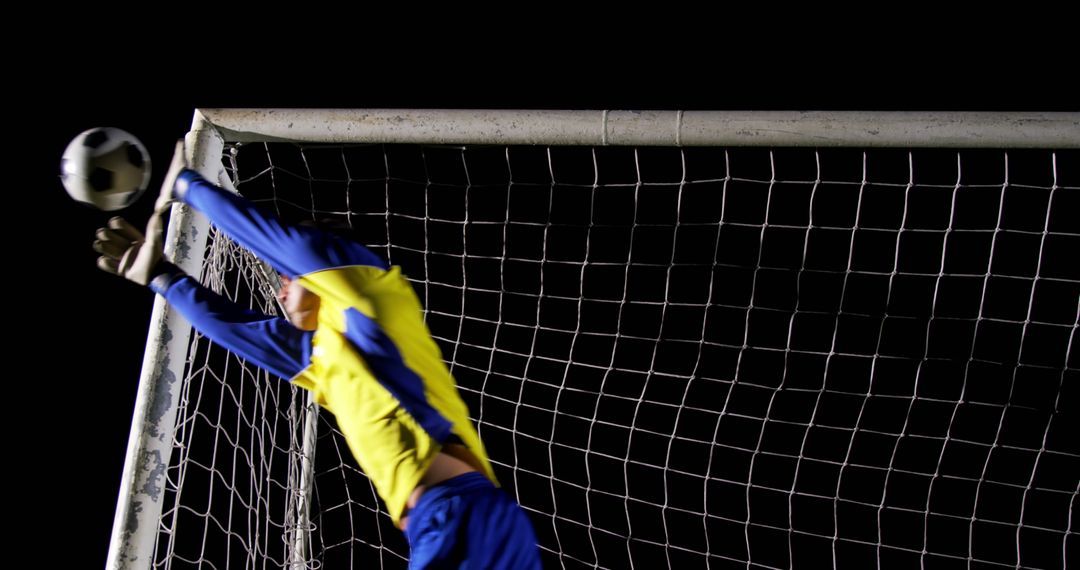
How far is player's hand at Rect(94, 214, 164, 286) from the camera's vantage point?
215 centimetres

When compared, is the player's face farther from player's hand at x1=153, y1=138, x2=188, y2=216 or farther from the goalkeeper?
player's hand at x1=153, y1=138, x2=188, y2=216

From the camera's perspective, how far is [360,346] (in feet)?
6.63

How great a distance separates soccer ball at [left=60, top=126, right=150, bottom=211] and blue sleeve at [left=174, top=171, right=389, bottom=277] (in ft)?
0.70

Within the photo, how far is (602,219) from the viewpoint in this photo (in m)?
3.31

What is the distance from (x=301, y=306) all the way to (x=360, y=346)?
0.23 metres

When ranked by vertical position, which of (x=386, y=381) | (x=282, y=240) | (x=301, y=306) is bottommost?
(x=386, y=381)

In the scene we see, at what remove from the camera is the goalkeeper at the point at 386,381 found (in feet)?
6.53

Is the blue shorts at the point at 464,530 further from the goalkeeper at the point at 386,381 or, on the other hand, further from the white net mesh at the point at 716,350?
the white net mesh at the point at 716,350

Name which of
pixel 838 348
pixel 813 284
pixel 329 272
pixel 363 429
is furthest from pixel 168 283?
pixel 838 348

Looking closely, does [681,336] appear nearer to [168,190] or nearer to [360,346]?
[360,346]

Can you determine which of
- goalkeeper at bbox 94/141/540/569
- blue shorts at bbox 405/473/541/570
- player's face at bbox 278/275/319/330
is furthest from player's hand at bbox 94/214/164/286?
blue shorts at bbox 405/473/541/570

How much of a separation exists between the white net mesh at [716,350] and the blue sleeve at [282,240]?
547mm

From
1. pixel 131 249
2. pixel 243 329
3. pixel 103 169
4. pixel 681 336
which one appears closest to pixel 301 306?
pixel 243 329

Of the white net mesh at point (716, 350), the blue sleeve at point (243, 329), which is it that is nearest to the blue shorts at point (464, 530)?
the blue sleeve at point (243, 329)
